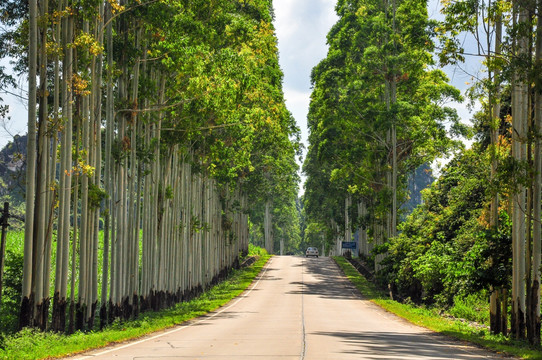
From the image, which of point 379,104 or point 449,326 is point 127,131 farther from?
point 379,104

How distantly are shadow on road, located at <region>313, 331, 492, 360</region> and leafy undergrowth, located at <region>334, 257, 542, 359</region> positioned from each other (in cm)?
108

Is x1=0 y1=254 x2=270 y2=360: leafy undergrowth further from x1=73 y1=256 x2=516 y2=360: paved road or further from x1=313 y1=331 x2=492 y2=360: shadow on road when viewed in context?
x1=313 y1=331 x2=492 y2=360: shadow on road

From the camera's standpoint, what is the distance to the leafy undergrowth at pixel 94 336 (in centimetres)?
1595

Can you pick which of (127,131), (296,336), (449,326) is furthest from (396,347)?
(127,131)

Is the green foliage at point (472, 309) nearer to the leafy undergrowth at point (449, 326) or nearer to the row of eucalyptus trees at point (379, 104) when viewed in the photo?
the leafy undergrowth at point (449, 326)

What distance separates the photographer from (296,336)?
20.2 m

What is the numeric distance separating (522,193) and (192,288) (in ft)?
83.8

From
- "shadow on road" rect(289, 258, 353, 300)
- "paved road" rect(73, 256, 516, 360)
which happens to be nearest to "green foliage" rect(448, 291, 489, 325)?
"paved road" rect(73, 256, 516, 360)

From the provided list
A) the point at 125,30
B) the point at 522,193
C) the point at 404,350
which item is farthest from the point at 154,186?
the point at 404,350

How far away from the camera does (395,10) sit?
47.2 m

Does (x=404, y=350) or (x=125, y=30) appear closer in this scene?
(x=404, y=350)

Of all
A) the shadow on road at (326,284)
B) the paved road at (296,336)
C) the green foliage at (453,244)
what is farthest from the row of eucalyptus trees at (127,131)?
the green foliage at (453,244)

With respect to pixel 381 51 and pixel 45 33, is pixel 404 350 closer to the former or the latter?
pixel 45 33

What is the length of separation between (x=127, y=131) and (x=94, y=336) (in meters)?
12.1
